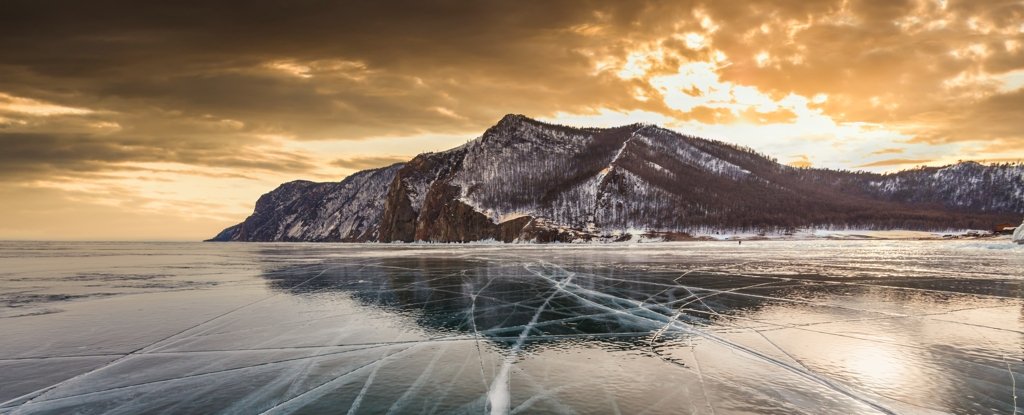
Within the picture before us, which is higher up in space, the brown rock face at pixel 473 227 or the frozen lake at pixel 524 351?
the brown rock face at pixel 473 227

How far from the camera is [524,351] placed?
400 inches

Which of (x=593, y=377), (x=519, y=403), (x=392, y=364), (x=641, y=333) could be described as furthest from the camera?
(x=641, y=333)

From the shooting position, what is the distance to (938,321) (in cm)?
1269

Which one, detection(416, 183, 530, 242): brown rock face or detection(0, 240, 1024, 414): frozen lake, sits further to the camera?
detection(416, 183, 530, 242): brown rock face

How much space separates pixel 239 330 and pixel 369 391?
710 cm

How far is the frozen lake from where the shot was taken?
7.21 meters

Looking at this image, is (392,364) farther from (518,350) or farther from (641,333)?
(641,333)

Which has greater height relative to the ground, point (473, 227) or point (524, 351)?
point (473, 227)

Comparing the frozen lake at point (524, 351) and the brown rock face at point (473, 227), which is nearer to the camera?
the frozen lake at point (524, 351)

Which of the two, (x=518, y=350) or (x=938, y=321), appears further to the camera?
(x=938, y=321)

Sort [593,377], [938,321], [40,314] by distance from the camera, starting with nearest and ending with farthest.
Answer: [593,377] → [938,321] → [40,314]

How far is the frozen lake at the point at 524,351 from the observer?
7.21 meters

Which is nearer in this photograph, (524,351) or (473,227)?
(524,351)

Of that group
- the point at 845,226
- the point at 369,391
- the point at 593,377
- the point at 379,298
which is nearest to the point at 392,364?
the point at 369,391
